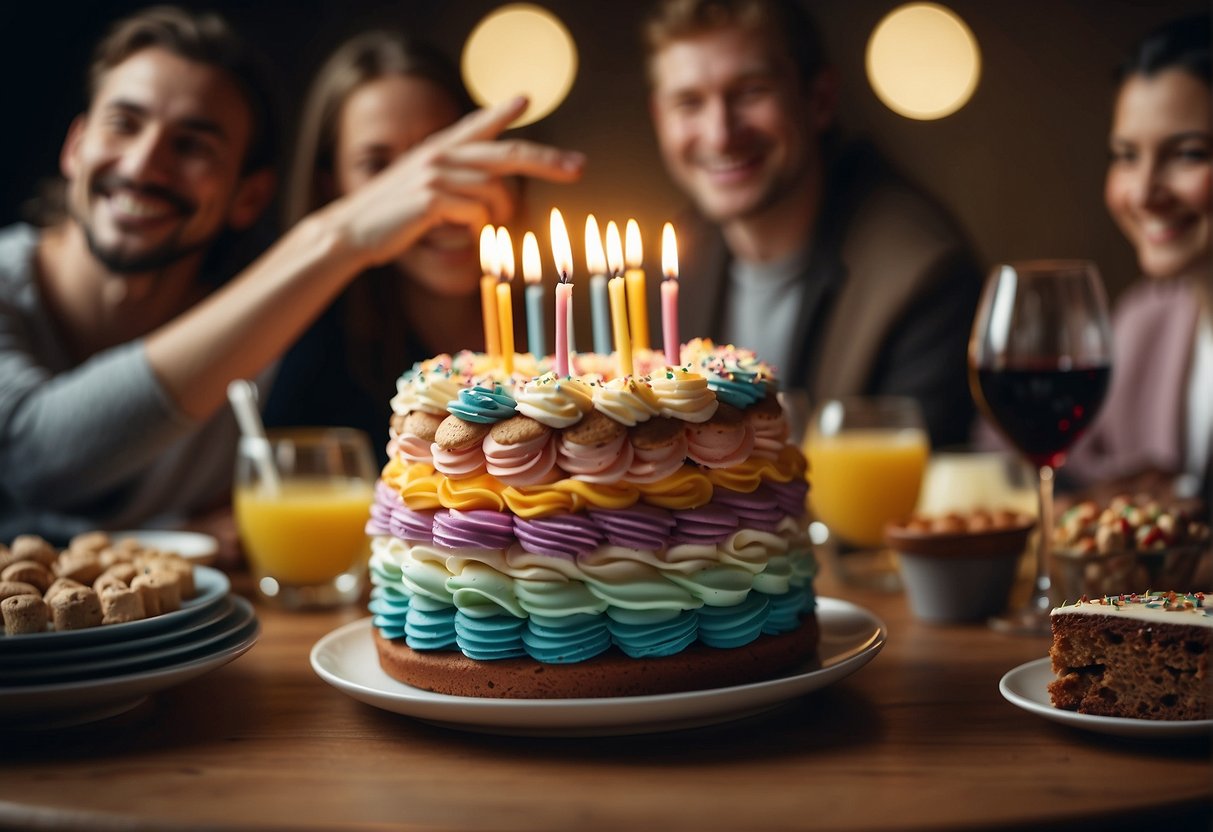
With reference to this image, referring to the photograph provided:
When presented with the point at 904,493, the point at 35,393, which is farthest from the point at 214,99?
the point at 904,493

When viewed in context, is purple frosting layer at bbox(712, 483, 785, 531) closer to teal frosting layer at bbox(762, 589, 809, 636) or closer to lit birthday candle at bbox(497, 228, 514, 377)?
teal frosting layer at bbox(762, 589, 809, 636)

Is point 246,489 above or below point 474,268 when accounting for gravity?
below

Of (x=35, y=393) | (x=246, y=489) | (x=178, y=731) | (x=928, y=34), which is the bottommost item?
(x=178, y=731)

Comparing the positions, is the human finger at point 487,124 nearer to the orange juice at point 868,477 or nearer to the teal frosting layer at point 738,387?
the orange juice at point 868,477

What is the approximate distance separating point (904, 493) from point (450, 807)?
1323mm

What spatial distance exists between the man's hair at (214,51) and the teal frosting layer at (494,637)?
1.98 m

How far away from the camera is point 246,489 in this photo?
2.00 metres

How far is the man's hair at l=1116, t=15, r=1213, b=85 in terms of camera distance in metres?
2.53

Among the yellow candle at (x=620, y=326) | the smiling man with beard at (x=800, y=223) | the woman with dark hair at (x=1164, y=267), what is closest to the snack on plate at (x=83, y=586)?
the yellow candle at (x=620, y=326)

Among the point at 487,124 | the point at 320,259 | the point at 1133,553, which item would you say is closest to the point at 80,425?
the point at 320,259

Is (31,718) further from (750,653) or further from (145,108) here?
(145,108)

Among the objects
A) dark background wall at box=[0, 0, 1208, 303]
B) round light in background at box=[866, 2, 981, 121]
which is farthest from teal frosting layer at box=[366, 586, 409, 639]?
round light in background at box=[866, 2, 981, 121]

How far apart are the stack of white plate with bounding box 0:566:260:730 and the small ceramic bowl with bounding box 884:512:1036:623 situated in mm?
935

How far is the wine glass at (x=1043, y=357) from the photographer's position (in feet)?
5.21
